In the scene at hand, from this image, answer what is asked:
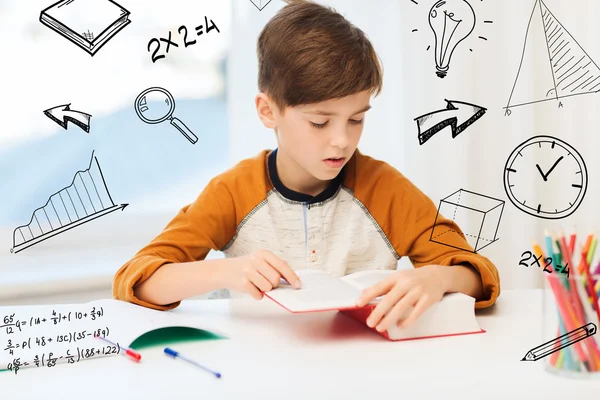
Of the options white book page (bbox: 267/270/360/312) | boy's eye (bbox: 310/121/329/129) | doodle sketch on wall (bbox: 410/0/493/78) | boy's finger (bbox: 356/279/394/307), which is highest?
doodle sketch on wall (bbox: 410/0/493/78)

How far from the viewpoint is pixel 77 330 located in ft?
2.09

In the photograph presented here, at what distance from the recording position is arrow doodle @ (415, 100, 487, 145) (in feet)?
3.34

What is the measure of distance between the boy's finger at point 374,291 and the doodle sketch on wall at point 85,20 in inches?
19.2

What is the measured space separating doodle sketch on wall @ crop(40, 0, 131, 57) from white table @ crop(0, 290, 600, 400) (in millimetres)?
451

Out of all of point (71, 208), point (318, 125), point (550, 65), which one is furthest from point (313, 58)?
point (71, 208)

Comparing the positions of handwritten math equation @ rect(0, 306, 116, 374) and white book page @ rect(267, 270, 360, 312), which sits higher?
white book page @ rect(267, 270, 360, 312)

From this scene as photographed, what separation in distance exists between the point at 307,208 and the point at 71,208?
0.35 m

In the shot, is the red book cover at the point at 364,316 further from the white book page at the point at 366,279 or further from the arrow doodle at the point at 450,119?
the arrow doodle at the point at 450,119

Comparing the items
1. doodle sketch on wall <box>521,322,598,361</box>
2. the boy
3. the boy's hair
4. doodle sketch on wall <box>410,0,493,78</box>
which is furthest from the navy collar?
doodle sketch on wall <box>521,322,598,361</box>

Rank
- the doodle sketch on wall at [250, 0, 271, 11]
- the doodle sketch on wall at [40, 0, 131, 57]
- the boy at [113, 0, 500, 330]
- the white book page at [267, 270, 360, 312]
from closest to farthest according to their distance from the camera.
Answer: the white book page at [267, 270, 360, 312]
the boy at [113, 0, 500, 330]
the doodle sketch on wall at [40, 0, 131, 57]
the doodle sketch on wall at [250, 0, 271, 11]

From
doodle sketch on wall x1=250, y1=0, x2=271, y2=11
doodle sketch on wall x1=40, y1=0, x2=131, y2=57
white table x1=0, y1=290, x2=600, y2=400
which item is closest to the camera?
white table x1=0, y1=290, x2=600, y2=400

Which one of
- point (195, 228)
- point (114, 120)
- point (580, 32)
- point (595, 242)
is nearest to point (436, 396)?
point (595, 242)

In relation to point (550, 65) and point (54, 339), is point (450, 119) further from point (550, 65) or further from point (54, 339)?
point (54, 339)

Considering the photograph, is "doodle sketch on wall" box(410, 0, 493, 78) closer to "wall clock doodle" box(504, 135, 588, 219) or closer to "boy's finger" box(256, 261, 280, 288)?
"wall clock doodle" box(504, 135, 588, 219)
